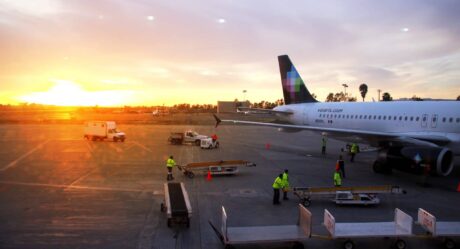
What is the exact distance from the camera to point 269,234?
11516 mm

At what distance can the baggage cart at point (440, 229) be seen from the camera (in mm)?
11500

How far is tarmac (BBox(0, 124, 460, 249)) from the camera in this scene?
1234 cm

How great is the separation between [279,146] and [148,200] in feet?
80.3

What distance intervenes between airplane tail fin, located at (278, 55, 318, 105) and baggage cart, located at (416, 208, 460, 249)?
26492 millimetres

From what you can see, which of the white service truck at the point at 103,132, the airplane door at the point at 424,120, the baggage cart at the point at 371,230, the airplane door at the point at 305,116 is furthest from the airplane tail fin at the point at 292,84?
the baggage cart at the point at 371,230

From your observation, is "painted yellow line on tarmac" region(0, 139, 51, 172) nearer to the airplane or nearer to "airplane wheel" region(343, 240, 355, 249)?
the airplane

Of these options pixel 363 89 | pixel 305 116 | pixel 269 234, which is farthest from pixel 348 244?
pixel 363 89

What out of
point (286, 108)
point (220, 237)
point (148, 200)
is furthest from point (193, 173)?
point (286, 108)

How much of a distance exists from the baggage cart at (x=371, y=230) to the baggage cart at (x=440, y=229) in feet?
2.43

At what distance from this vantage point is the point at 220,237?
38.0 ft

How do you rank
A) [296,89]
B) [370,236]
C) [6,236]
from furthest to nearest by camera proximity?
[296,89]
[6,236]
[370,236]

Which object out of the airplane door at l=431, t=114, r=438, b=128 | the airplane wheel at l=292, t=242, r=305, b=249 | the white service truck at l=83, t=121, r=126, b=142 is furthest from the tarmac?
the white service truck at l=83, t=121, r=126, b=142

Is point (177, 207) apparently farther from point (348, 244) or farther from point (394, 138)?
point (394, 138)

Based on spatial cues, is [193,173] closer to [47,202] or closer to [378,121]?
[47,202]
